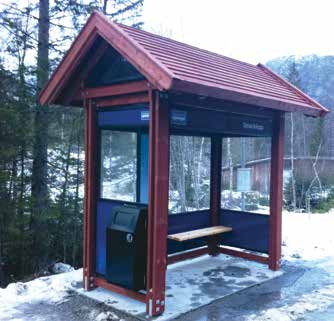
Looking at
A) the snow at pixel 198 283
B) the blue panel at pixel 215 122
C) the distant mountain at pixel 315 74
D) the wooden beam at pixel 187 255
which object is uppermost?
the distant mountain at pixel 315 74

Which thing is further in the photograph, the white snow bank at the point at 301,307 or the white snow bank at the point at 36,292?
the white snow bank at the point at 36,292

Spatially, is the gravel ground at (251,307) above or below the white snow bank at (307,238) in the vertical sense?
below

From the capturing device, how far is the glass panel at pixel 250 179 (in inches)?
232

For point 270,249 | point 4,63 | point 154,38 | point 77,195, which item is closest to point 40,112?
point 4,63

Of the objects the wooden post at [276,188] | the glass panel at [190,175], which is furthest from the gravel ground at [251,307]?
the glass panel at [190,175]

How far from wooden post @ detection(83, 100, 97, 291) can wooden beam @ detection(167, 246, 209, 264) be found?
4.66ft

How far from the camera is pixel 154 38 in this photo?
438 cm

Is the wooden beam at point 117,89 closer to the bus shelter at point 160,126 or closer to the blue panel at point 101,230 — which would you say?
the bus shelter at point 160,126

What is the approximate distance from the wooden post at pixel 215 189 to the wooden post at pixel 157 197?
2449 mm

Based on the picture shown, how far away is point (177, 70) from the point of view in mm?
3535

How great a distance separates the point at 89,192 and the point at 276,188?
2.57 meters

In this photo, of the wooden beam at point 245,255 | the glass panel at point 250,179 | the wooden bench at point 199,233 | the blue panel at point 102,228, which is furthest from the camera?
the glass panel at point 250,179

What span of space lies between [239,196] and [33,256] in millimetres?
4236

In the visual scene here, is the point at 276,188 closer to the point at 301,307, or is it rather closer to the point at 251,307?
the point at 301,307
